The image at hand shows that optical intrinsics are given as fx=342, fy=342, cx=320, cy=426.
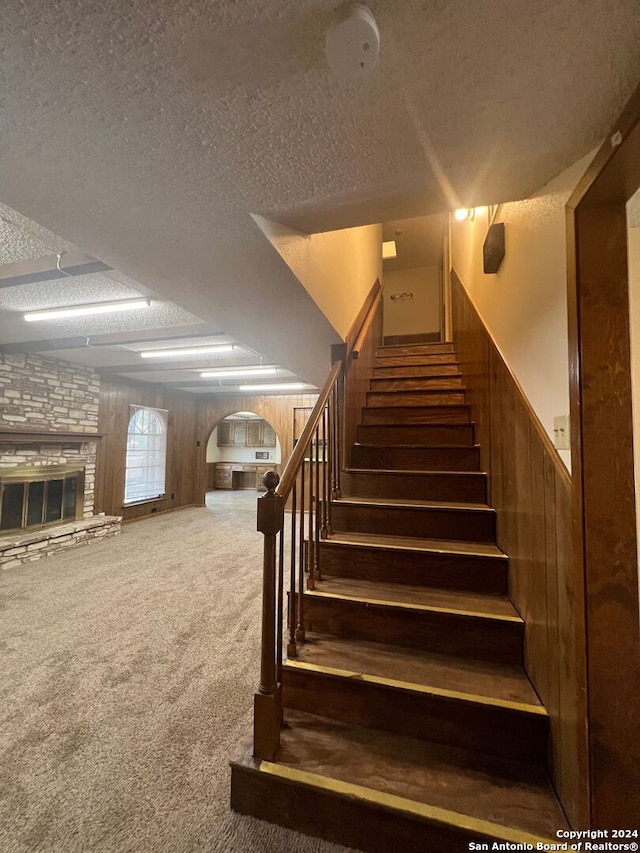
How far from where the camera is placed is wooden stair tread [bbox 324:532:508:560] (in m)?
1.74

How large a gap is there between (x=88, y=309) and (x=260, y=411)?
4.58m

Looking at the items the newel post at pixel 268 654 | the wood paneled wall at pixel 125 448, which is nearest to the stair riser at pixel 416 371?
the newel post at pixel 268 654

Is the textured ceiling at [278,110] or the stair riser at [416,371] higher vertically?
the textured ceiling at [278,110]

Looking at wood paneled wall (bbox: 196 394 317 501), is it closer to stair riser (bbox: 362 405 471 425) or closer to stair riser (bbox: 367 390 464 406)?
stair riser (bbox: 367 390 464 406)

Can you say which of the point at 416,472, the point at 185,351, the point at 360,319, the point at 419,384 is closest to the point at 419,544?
the point at 416,472

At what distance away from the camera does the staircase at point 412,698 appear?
1.08m

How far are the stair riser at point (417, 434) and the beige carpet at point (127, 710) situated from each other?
167cm

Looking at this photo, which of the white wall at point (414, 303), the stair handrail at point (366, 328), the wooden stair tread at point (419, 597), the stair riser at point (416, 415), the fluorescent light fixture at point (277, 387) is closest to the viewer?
the wooden stair tread at point (419, 597)

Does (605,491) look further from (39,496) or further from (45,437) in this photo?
(39,496)

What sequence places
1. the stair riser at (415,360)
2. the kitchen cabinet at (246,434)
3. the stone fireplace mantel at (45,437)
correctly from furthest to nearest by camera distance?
the kitchen cabinet at (246,434), the stone fireplace mantel at (45,437), the stair riser at (415,360)

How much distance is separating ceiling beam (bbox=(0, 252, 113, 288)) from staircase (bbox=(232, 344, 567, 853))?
6.93 feet

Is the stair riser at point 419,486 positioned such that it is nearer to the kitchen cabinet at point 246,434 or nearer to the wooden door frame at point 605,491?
the wooden door frame at point 605,491

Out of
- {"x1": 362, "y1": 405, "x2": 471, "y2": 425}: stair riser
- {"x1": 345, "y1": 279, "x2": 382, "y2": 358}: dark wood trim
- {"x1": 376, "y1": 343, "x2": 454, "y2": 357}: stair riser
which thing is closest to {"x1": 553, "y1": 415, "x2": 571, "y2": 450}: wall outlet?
{"x1": 362, "y1": 405, "x2": 471, "y2": 425}: stair riser

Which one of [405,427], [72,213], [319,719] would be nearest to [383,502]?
[405,427]
